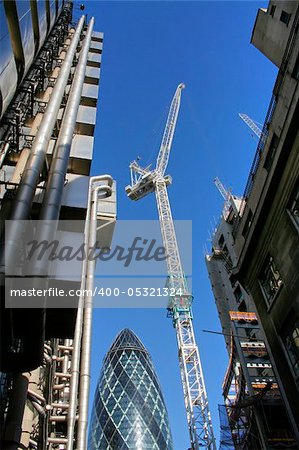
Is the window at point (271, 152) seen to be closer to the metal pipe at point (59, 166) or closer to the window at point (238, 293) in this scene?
the metal pipe at point (59, 166)

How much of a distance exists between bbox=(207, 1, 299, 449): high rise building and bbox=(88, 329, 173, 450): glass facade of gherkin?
98.7 metres

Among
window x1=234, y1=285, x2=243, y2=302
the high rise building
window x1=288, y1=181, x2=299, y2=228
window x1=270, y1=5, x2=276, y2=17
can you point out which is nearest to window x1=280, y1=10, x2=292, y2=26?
the high rise building

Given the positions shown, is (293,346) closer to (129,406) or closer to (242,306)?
(242,306)

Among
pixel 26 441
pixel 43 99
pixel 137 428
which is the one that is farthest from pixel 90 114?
pixel 137 428

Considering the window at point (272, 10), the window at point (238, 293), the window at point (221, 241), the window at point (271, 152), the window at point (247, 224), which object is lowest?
the window at point (247, 224)

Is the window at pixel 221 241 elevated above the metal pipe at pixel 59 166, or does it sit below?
above

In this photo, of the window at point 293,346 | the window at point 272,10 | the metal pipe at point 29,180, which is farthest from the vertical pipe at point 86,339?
the window at point 272,10

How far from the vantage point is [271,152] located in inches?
858

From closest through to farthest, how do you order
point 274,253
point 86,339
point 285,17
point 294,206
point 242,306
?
point 86,339
point 294,206
point 274,253
point 285,17
point 242,306

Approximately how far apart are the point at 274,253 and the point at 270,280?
201cm

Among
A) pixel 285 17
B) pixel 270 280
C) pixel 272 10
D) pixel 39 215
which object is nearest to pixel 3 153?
pixel 39 215

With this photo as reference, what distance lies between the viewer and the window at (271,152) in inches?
830

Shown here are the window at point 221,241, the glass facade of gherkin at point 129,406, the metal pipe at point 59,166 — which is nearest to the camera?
the metal pipe at point 59,166

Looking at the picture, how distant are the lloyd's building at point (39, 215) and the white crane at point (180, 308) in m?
39.6
